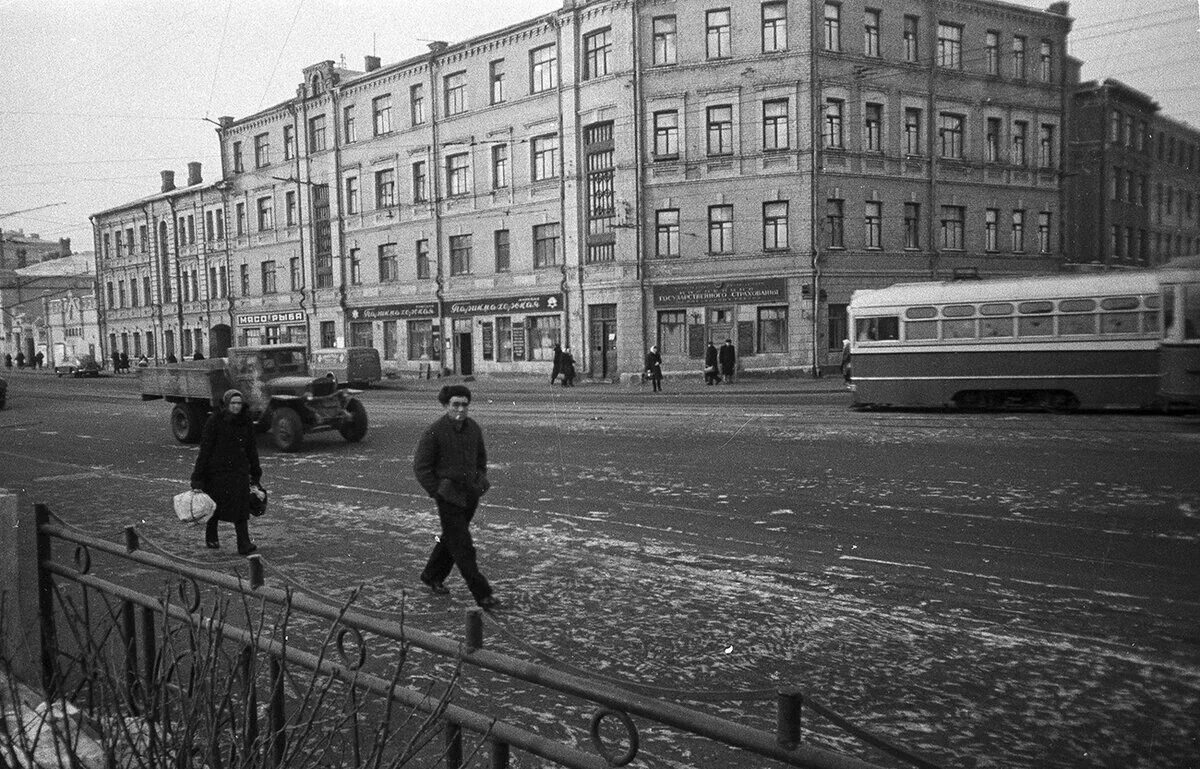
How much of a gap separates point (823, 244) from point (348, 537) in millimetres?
26019

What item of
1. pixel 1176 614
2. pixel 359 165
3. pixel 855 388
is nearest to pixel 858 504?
pixel 1176 614

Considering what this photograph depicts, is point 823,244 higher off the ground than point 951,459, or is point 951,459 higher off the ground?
point 823,244

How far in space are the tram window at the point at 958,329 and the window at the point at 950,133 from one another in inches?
623

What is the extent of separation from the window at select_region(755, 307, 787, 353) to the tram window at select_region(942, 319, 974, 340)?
38.2 ft

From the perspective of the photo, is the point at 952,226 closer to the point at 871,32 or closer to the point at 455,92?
the point at 871,32

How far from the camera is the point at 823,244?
32.1 metres

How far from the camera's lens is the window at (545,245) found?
3678 centimetres

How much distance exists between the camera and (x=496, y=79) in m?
38.3

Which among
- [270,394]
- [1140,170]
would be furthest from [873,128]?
[1140,170]

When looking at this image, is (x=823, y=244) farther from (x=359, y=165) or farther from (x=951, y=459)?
(x=359, y=165)

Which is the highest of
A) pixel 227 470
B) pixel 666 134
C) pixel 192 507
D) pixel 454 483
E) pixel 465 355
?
pixel 666 134

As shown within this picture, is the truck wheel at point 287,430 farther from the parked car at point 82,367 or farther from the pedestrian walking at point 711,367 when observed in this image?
the parked car at point 82,367

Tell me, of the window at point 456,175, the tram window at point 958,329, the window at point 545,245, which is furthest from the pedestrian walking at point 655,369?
the window at point 456,175

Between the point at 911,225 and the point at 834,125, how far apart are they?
16.8 feet
